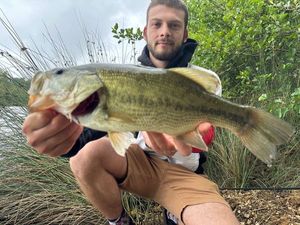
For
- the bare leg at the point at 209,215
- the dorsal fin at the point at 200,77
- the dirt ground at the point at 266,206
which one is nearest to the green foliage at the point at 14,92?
the dirt ground at the point at 266,206

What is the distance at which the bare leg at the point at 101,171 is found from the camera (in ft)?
10.7

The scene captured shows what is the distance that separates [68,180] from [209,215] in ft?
6.39

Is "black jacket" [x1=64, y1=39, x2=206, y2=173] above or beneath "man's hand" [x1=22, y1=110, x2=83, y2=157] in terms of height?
beneath

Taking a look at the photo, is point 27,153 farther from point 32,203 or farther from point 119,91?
point 119,91

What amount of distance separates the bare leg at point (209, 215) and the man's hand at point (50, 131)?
108 cm

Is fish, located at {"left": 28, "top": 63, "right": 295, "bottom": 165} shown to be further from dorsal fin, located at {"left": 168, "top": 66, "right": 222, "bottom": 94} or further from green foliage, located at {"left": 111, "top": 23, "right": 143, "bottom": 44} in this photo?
green foliage, located at {"left": 111, "top": 23, "right": 143, "bottom": 44}

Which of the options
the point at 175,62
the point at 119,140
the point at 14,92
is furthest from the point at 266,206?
the point at 14,92

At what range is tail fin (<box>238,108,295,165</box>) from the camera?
90.1 inches

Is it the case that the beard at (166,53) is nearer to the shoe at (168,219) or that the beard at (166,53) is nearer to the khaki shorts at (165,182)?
the khaki shorts at (165,182)

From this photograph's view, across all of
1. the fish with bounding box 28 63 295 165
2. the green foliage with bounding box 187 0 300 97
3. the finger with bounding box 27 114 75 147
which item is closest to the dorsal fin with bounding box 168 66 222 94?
the fish with bounding box 28 63 295 165

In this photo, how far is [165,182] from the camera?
11.5ft

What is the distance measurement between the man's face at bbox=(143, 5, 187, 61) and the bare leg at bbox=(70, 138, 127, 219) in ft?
3.06

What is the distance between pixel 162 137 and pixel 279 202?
7.05 feet

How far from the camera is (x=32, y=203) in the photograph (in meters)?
4.68
